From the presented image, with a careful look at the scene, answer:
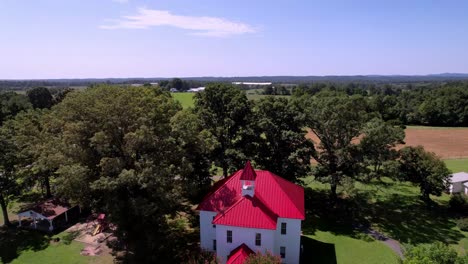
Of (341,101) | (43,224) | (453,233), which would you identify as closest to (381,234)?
(453,233)

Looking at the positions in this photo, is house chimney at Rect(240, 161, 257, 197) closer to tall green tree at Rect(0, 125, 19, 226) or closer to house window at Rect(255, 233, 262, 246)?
house window at Rect(255, 233, 262, 246)

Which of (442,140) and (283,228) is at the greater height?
(283,228)

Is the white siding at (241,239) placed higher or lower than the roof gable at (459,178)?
higher

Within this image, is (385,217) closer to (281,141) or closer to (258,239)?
(281,141)

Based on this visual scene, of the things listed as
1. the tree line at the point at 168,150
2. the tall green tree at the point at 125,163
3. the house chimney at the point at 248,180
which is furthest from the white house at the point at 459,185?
the tall green tree at the point at 125,163

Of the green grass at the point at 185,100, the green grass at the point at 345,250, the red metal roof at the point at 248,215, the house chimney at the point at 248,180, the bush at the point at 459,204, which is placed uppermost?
the green grass at the point at 185,100

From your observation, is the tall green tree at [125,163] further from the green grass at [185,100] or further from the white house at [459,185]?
the green grass at [185,100]

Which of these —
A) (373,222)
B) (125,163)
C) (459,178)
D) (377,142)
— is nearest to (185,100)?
(459,178)
